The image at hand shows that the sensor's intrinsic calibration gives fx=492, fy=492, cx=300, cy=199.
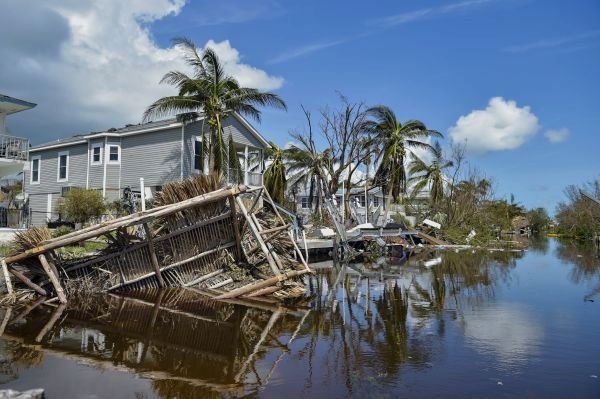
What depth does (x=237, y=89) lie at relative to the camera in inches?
1131

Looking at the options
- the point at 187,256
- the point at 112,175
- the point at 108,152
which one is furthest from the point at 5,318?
the point at 108,152

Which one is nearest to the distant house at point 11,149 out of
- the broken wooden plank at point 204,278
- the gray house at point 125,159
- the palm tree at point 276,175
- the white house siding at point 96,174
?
the gray house at point 125,159

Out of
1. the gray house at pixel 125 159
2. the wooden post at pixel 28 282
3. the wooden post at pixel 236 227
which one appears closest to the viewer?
the wooden post at pixel 28 282

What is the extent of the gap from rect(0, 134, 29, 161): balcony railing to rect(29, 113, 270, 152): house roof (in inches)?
288

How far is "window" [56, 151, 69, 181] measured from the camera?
33188 mm

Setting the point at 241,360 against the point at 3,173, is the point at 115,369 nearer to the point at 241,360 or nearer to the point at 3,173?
the point at 241,360

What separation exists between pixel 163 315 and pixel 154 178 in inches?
775

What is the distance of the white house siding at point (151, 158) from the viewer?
1153 inches

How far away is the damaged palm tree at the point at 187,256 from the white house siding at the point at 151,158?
14.5 m

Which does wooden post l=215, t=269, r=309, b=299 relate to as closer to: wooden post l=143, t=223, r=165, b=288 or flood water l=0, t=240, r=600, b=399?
flood water l=0, t=240, r=600, b=399

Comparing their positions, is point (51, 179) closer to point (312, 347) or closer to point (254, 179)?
point (254, 179)

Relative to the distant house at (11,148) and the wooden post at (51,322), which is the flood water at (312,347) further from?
the distant house at (11,148)

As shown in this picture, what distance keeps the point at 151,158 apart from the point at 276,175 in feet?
49.2

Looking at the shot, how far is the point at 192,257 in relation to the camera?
14.6m
